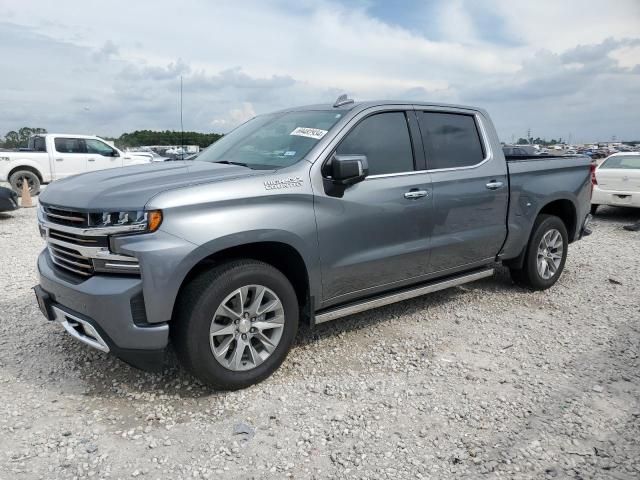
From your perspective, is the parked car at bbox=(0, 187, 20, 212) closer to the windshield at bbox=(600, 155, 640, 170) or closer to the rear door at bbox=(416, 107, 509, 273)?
the rear door at bbox=(416, 107, 509, 273)

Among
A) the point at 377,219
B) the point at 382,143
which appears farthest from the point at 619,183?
the point at 377,219

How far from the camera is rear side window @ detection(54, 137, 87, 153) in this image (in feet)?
47.5

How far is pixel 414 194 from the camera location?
3957mm

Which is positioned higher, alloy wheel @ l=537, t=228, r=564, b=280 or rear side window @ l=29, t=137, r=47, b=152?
rear side window @ l=29, t=137, r=47, b=152

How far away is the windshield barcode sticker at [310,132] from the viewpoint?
12.0 ft

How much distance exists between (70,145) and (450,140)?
13.5 metres

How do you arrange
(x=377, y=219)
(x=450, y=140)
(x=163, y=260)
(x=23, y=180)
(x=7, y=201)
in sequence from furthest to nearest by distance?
(x=23, y=180) → (x=7, y=201) → (x=450, y=140) → (x=377, y=219) → (x=163, y=260)


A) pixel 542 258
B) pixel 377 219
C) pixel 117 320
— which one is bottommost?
pixel 542 258

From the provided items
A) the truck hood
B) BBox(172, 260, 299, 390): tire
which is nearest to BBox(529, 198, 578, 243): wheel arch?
BBox(172, 260, 299, 390): tire

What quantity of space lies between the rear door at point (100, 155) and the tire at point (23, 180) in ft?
5.17

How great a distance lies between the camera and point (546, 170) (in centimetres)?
517

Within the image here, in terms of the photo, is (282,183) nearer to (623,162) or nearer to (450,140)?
(450,140)

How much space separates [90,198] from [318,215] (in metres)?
1.43

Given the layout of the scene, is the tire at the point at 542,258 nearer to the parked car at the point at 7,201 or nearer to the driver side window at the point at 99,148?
the parked car at the point at 7,201
